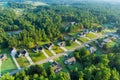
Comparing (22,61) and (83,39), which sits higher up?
(22,61)

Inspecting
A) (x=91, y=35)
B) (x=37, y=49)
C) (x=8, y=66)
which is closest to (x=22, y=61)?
(x=8, y=66)

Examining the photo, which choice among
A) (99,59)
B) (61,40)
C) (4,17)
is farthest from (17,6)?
(99,59)

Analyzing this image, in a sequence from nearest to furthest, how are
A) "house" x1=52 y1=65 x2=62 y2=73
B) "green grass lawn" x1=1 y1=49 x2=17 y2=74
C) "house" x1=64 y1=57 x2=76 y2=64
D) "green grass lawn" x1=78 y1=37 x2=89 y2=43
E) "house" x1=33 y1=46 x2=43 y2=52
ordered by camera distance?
"house" x1=52 y1=65 x2=62 y2=73, "green grass lawn" x1=1 y1=49 x2=17 y2=74, "house" x1=64 y1=57 x2=76 y2=64, "house" x1=33 y1=46 x2=43 y2=52, "green grass lawn" x1=78 y1=37 x2=89 y2=43

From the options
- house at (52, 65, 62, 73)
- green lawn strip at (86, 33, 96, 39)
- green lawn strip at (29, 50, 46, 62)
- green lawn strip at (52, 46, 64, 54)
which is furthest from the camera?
green lawn strip at (86, 33, 96, 39)

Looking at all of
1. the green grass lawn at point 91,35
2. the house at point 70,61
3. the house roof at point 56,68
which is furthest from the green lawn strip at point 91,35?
the house roof at point 56,68

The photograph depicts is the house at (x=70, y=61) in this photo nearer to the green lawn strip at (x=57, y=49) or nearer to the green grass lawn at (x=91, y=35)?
the green lawn strip at (x=57, y=49)

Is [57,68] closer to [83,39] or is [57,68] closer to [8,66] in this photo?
[8,66]

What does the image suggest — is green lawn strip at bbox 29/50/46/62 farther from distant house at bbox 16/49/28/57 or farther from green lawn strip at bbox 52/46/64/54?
green lawn strip at bbox 52/46/64/54

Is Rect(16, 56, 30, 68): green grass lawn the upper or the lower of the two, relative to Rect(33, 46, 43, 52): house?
lower

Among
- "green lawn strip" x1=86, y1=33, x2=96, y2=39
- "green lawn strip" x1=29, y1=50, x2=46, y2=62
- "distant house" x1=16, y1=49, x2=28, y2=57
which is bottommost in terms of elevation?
"green lawn strip" x1=86, y1=33, x2=96, y2=39

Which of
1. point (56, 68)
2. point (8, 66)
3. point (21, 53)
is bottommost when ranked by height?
point (8, 66)

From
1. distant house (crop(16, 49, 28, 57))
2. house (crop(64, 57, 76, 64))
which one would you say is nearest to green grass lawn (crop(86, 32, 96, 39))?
house (crop(64, 57, 76, 64))
